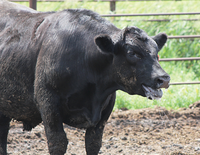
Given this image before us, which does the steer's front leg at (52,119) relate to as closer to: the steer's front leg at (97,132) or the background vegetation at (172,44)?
the steer's front leg at (97,132)

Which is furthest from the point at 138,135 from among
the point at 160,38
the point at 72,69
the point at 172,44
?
the point at 172,44

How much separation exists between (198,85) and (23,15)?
4.57 meters

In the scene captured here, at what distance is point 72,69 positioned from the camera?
314cm

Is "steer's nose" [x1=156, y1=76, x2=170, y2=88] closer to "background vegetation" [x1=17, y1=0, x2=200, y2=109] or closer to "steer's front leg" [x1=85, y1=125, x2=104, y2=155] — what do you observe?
"steer's front leg" [x1=85, y1=125, x2=104, y2=155]

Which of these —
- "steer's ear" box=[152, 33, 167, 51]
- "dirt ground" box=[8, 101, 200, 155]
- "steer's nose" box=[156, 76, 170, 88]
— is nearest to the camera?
"steer's nose" box=[156, 76, 170, 88]

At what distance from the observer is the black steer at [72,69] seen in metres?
2.93

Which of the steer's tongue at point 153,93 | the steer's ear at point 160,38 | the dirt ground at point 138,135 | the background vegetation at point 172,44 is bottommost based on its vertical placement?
the dirt ground at point 138,135

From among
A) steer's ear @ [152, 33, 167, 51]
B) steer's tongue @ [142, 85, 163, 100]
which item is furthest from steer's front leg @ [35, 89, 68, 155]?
steer's ear @ [152, 33, 167, 51]

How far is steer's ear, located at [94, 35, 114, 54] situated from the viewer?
290 centimetres

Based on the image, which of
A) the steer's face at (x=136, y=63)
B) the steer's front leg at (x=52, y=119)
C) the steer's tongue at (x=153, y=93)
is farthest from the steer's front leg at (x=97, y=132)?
the steer's tongue at (x=153, y=93)

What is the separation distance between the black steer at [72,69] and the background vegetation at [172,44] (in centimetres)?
290

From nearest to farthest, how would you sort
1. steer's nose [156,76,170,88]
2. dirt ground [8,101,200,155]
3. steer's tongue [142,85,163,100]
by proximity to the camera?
steer's nose [156,76,170,88] → steer's tongue [142,85,163,100] → dirt ground [8,101,200,155]

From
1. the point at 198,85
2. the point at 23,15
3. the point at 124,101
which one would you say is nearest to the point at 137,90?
the point at 23,15

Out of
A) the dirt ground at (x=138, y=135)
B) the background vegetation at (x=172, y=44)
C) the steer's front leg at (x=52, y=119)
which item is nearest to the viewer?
the steer's front leg at (x=52, y=119)
